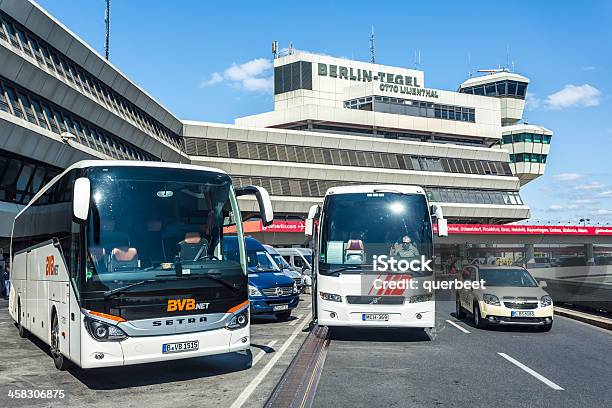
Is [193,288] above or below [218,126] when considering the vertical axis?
below

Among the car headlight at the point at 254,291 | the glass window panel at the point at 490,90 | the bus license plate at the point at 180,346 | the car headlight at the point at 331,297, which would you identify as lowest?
the bus license plate at the point at 180,346

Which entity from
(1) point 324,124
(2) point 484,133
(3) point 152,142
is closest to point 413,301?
(3) point 152,142

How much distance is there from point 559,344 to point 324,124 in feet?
225

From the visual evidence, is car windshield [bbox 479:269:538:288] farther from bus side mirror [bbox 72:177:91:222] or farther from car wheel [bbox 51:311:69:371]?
bus side mirror [bbox 72:177:91:222]

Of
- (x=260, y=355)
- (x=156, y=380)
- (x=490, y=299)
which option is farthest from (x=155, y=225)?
(x=490, y=299)

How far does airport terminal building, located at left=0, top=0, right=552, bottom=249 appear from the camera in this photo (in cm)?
3056

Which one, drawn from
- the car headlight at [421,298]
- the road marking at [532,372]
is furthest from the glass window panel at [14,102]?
the road marking at [532,372]

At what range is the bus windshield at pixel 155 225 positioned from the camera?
8859 mm

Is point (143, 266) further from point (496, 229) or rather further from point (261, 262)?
point (496, 229)

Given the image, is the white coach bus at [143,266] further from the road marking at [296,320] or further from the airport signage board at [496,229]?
the airport signage board at [496,229]

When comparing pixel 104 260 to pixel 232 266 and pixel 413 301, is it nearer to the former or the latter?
pixel 232 266

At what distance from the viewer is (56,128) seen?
110 feet

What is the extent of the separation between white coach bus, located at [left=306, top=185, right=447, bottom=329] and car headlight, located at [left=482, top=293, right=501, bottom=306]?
2.91 metres

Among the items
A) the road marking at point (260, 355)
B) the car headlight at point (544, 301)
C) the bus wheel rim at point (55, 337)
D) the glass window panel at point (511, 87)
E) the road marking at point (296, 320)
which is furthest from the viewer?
the glass window panel at point (511, 87)
